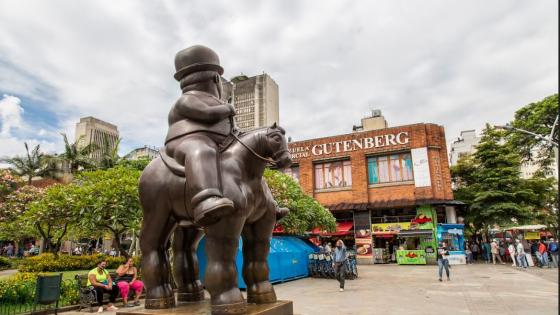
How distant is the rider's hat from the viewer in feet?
11.8

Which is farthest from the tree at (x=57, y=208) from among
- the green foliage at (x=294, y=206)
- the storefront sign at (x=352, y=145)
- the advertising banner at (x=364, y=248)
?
the storefront sign at (x=352, y=145)

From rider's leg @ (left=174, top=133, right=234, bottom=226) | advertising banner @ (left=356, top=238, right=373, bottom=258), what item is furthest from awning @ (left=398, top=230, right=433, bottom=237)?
rider's leg @ (left=174, top=133, right=234, bottom=226)

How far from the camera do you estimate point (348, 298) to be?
414 inches

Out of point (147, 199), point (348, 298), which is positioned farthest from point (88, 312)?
point (147, 199)

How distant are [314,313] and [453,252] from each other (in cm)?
1614

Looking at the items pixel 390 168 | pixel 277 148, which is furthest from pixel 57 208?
pixel 390 168

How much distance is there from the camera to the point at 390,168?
24.8 metres

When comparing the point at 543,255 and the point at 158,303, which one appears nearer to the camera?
the point at 158,303

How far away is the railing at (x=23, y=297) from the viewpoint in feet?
28.3

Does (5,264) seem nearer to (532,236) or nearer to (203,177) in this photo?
(203,177)

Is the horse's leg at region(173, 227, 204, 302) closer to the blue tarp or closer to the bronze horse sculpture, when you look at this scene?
the bronze horse sculpture

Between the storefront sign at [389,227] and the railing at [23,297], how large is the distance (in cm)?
1820

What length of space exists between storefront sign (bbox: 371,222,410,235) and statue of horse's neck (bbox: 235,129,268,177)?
71.3ft

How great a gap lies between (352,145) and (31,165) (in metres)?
22.0
